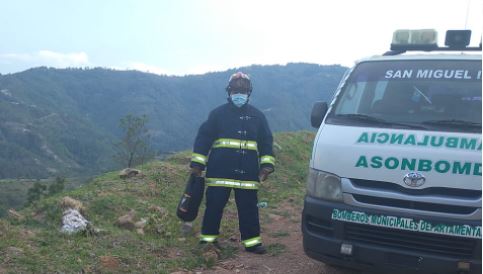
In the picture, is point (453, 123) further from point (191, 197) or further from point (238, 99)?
point (191, 197)

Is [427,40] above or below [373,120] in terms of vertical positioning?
above

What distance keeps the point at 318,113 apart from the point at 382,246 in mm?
1501

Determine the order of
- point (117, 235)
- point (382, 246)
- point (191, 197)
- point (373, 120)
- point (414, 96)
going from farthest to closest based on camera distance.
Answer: point (191, 197) → point (117, 235) → point (414, 96) → point (373, 120) → point (382, 246)

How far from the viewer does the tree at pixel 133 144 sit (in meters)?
33.0

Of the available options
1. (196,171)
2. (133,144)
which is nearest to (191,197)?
(196,171)

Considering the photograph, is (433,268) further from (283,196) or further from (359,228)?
(283,196)

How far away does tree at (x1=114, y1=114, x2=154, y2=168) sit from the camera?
108ft

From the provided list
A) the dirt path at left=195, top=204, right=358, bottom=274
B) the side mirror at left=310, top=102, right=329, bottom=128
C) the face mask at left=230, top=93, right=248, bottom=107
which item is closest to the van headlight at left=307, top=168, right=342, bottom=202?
the side mirror at left=310, top=102, right=329, bottom=128

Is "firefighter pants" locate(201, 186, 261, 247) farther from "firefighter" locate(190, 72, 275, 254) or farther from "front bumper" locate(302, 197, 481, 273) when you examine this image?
"front bumper" locate(302, 197, 481, 273)

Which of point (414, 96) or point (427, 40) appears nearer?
point (414, 96)

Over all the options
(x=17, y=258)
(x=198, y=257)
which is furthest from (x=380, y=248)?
(x=17, y=258)

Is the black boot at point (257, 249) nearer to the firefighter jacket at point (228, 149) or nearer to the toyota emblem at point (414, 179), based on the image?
the firefighter jacket at point (228, 149)

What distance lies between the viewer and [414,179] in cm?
375

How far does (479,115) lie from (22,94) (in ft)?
615
